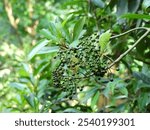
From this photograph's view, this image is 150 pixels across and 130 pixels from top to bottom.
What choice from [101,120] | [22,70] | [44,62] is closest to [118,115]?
[101,120]

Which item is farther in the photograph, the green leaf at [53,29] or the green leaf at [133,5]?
the green leaf at [133,5]

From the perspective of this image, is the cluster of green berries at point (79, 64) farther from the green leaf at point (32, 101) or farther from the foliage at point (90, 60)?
the green leaf at point (32, 101)

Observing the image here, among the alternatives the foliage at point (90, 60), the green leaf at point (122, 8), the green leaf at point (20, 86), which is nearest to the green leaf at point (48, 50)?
the foliage at point (90, 60)

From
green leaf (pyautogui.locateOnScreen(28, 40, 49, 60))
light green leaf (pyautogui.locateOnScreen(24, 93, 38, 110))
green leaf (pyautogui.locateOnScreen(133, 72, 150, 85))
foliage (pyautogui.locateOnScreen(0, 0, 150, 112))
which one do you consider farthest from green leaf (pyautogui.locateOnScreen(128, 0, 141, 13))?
light green leaf (pyautogui.locateOnScreen(24, 93, 38, 110))

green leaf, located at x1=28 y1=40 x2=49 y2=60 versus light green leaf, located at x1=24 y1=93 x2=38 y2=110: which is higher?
green leaf, located at x1=28 y1=40 x2=49 y2=60

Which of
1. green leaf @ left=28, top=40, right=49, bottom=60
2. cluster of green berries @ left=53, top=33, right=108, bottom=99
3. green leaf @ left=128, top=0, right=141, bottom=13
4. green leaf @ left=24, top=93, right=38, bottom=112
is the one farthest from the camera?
green leaf @ left=24, top=93, right=38, bottom=112

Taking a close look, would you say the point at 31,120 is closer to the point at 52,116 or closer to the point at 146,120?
the point at 52,116

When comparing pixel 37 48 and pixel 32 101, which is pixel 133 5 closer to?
pixel 37 48

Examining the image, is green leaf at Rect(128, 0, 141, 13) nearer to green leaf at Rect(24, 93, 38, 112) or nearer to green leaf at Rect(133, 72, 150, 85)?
green leaf at Rect(133, 72, 150, 85)
